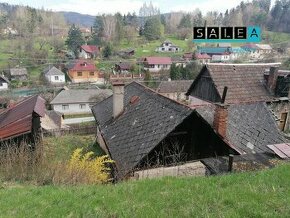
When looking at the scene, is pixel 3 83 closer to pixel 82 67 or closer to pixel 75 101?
pixel 82 67

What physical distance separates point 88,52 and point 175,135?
7174 centimetres

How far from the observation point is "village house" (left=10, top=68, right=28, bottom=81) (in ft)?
193

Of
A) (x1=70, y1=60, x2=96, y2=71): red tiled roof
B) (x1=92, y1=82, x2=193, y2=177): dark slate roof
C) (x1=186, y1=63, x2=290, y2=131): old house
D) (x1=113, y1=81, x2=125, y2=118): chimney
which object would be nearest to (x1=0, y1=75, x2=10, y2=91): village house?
(x1=70, y1=60, x2=96, y2=71): red tiled roof

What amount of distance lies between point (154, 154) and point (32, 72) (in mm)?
61912

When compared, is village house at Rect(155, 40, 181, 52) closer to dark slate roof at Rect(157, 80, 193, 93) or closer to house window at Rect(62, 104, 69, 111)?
dark slate roof at Rect(157, 80, 193, 93)

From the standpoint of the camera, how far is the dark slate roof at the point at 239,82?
17.6 m

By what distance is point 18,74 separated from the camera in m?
58.9

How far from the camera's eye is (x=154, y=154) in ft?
32.4

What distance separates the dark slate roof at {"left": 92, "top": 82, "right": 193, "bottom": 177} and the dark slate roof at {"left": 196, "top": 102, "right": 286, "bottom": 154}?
73.3 inches

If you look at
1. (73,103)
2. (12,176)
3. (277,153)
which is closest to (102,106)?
(12,176)

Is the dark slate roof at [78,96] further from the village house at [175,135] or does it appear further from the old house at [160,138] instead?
the old house at [160,138]

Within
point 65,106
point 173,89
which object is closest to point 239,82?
point 173,89

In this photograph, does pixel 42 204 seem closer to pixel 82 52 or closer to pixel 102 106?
pixel 102 106

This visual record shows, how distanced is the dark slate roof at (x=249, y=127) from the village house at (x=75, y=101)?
32.4 meters
